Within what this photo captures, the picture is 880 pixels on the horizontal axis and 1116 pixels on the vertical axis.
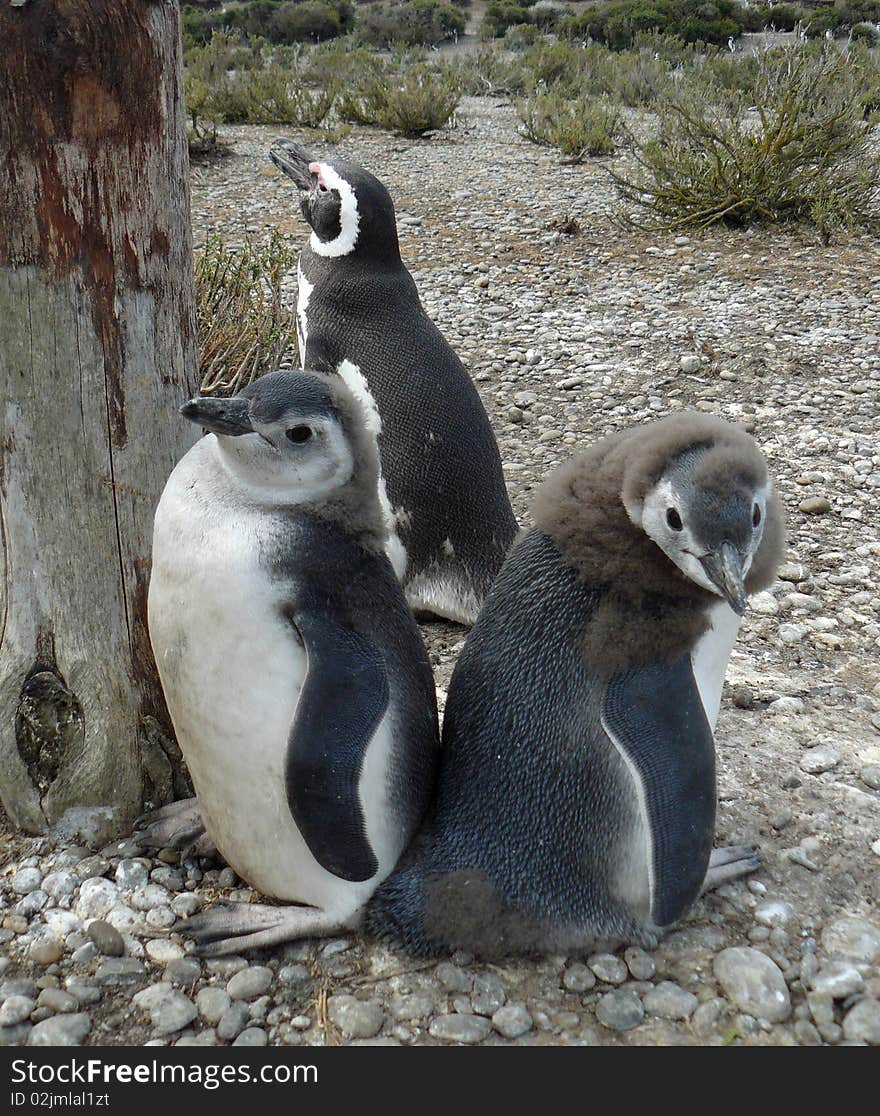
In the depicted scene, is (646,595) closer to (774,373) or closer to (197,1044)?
(197,1044)

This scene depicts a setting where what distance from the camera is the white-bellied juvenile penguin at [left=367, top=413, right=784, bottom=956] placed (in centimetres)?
212

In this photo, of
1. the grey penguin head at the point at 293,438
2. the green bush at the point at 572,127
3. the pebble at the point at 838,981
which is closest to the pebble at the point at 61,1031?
the grey penguin head at the point at 293,438

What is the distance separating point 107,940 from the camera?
2244 millimetres

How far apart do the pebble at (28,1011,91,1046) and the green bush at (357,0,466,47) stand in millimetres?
25767

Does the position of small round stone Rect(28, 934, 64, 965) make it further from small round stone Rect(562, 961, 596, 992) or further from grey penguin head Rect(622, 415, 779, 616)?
grey penguin head Rect(622, 415, 779, 616)

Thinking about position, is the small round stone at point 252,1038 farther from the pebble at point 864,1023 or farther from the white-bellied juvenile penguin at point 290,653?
the pebble at point 864,1023

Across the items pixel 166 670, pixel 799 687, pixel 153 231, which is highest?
pixel 153 231

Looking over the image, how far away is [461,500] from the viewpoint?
4.08 metres

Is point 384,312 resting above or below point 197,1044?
above

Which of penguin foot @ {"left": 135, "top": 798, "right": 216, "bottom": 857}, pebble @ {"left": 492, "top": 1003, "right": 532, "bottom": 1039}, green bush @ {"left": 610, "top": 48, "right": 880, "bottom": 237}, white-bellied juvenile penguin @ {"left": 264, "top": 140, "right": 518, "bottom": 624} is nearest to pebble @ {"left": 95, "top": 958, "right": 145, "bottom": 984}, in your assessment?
penguin foot @ {"left": 135, "top": 798, "right": 216, "bottom": 857}

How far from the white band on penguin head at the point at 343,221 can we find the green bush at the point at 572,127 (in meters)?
8.32

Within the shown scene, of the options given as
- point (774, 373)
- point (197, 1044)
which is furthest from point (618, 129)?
point (197, 1044)

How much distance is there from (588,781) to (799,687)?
1478 millimetres

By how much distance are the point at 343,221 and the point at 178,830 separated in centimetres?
260
